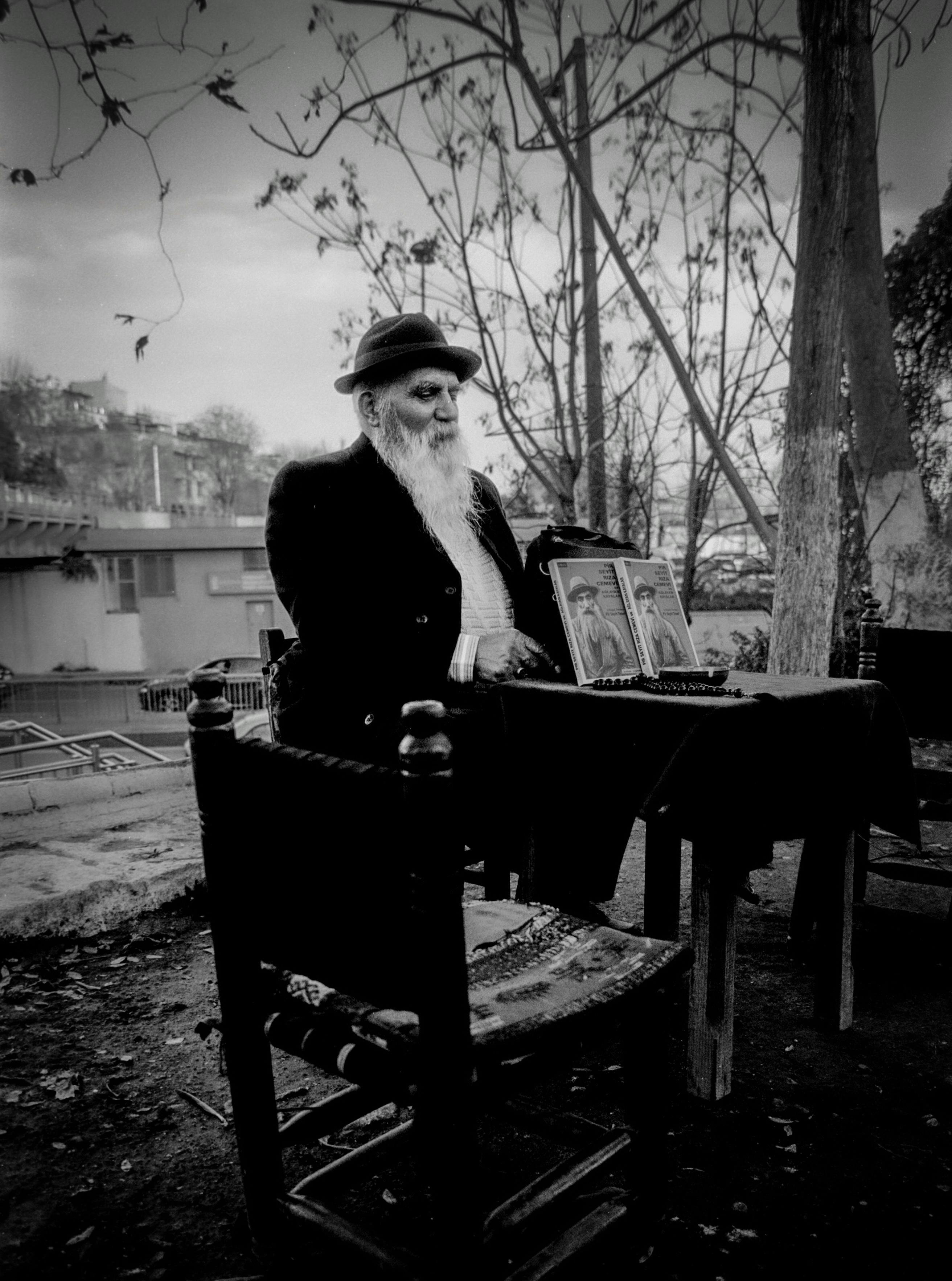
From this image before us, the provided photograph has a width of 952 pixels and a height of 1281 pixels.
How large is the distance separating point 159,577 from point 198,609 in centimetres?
122

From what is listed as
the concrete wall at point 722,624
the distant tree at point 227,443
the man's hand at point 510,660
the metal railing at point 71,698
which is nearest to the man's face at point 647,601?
the man's hand at point 510,660

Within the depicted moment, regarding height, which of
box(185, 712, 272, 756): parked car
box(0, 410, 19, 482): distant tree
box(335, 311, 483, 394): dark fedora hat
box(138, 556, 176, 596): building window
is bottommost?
box(185, 712, 272, 756): parked car

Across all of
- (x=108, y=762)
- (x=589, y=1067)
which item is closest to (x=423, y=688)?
(x=589, y=1067)

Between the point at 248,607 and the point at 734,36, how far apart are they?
17.8 metres

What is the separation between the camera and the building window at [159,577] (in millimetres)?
21219

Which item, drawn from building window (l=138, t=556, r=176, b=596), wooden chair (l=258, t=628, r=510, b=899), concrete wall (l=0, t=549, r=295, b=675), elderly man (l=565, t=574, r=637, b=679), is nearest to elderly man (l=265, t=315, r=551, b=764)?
wooden chair (l=258, t=628, r=510, b=899)

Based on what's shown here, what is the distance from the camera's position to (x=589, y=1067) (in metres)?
2.43

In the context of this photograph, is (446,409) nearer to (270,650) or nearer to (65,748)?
(270,650)

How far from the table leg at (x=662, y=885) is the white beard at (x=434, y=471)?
114cm

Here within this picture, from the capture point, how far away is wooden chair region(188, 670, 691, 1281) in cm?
113

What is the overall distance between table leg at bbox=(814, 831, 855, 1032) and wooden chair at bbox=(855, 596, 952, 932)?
2.33ft

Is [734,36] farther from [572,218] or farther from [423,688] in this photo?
[423,688]

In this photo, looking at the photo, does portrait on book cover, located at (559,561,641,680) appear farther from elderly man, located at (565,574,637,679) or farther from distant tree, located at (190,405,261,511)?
distant tree, located at (190,405,261,511)

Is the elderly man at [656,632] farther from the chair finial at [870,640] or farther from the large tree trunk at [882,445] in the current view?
the large tree trunk at [882,445]
